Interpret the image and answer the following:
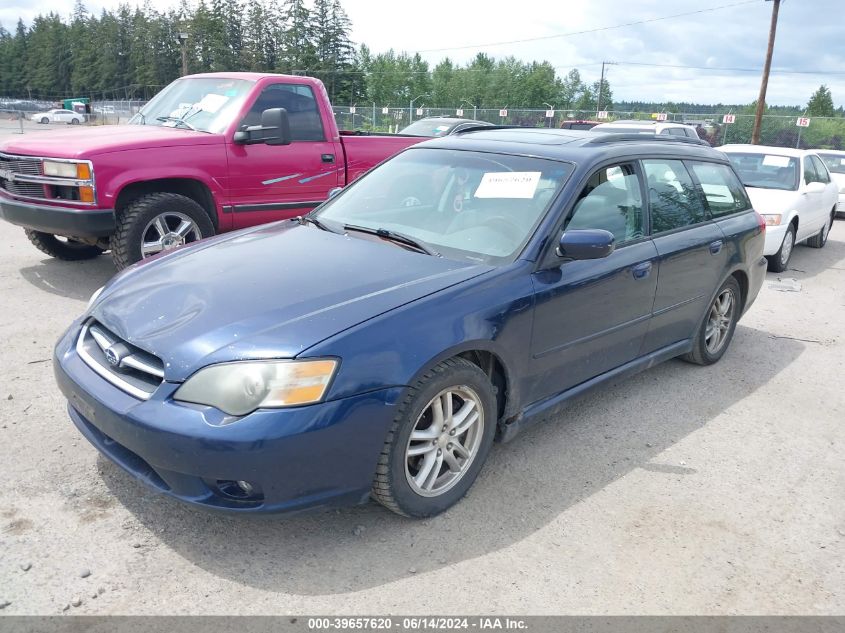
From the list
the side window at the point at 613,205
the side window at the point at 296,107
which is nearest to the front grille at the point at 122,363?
the side window at the point at 613,205

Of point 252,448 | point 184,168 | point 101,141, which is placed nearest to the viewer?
point 252,448

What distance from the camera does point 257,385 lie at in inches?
96.3

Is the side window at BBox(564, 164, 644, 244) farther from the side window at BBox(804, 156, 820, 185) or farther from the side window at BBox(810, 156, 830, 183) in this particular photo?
the side window at BBox(810, 156, 830, 183)

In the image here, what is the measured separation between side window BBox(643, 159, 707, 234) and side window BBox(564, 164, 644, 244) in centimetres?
17

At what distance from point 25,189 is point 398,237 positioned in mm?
4227

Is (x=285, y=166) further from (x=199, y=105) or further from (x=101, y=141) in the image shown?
(x=101, y=141)

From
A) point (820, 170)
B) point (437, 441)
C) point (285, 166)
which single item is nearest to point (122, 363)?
point (437, 441)

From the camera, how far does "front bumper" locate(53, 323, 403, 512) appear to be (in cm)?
239

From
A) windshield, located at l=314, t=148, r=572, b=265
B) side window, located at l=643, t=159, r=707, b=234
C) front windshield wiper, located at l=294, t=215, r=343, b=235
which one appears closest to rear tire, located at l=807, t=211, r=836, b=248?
side window, located at l=643, t=159, r=707, b=234

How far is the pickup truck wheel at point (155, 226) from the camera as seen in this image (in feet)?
19.2

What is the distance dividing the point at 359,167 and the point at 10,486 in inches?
198

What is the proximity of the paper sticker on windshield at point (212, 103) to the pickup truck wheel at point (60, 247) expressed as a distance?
181 cm

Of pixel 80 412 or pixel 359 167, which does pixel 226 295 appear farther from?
pixel 359 167
